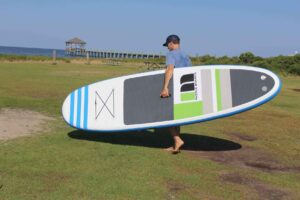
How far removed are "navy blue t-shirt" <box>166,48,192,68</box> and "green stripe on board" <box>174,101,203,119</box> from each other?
Answer: 707mm

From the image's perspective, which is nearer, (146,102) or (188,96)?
(188,96)

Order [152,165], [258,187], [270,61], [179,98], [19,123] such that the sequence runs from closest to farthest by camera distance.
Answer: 1. [258,187]
2. [152,165]
3. [179,98]
4. [19,123]
5. [270,61]

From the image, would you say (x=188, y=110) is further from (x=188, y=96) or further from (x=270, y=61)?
(x=270, y=61)

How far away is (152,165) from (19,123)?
12.9 feet

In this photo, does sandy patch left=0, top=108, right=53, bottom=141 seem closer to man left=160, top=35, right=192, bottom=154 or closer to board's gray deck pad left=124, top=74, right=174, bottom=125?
board's gray deck pad left=124, top=74, right=174, bottom=125

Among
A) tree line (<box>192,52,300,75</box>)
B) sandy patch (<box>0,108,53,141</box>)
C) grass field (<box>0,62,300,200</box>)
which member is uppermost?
tree line (<box>192,52,300,75</box>)

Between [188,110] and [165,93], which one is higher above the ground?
[165,93]

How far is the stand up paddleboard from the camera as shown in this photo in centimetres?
773

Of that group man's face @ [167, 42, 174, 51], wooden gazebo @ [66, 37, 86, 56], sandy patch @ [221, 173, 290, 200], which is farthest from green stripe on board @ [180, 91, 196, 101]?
wooden gazebo @ [66, 37, 86, 56]

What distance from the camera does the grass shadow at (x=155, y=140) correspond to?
8.42 metres

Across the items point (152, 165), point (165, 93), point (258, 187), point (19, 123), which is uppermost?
point (165, 93)

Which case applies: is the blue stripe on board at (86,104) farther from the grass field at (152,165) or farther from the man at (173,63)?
the man at (173,63)

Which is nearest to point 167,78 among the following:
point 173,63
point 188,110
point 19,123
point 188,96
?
point 173,63

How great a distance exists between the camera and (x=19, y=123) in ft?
31.6
